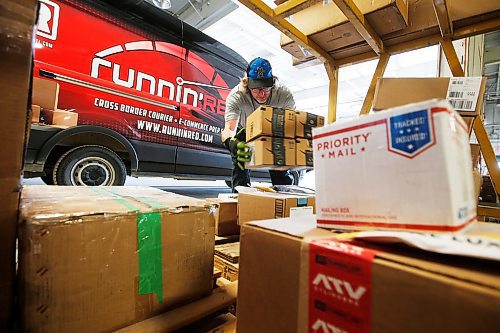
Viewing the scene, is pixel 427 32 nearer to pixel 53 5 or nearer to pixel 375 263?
pixel 375 263

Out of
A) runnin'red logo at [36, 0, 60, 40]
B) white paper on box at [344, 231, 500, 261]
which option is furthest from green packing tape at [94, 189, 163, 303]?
runnin'red logo at [36, 0, 60, 40]

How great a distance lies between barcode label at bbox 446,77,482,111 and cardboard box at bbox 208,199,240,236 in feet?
4.05

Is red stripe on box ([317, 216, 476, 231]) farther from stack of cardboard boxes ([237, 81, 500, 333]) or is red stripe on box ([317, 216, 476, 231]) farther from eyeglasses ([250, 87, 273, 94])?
eyeglasses ([250, 87, 273, 94])

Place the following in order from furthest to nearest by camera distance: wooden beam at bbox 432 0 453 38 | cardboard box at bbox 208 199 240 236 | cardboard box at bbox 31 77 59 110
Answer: cardboard box at bbox 31 77 59 110 → cardboard box at bbox 208 199 240 236 → wooden beam at bbox 432 0 453 38

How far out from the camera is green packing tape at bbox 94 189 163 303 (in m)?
0.72

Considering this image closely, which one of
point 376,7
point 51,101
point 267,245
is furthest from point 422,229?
point 51,101

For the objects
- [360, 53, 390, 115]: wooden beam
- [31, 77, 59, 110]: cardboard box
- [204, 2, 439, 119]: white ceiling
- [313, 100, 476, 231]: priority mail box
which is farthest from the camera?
[204, 2, 439, 119]: white ceiling

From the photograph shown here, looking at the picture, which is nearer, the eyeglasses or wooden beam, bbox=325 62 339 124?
wooden beam, bbox=325 62 339 124

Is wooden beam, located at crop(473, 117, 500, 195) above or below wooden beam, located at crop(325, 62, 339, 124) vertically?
below

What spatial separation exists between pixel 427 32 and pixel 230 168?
2.54 metres

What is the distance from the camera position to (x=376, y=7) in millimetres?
1371

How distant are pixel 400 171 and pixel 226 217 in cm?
120

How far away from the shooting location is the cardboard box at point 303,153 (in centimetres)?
188

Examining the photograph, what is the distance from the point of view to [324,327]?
0.43 m
